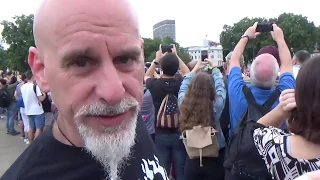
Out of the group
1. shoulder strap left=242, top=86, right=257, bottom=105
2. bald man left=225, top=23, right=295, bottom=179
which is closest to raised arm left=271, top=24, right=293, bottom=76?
bald man left=225, top=23, right=295, bottom=179

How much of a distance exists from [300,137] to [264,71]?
107 cm

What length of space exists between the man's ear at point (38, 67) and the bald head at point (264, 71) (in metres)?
2.21

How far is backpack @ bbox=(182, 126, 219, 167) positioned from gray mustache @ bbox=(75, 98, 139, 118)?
9.37 ft

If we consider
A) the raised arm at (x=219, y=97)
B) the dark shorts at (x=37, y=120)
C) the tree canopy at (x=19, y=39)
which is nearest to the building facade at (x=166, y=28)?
the tree canopy at (x=19, y=39)

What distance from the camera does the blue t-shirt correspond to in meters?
3.06

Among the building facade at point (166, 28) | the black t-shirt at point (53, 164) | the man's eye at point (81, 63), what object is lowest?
the black t-shirt at point (53, 164)

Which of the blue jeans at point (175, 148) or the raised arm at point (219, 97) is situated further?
the blue jeans at point (175, 148)

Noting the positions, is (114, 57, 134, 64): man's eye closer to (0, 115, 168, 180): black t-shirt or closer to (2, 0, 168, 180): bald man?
(2, 0, 168, 180): bald man

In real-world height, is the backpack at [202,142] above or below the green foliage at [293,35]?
below

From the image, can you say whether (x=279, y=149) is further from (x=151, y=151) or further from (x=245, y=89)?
(x=245, y=89)

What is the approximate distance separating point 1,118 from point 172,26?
394 feet

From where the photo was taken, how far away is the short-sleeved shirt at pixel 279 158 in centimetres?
195

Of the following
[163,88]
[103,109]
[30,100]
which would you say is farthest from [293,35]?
[103,109]

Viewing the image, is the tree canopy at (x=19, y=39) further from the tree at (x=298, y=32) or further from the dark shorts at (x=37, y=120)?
the dark shorts at (x=37, y=120)
